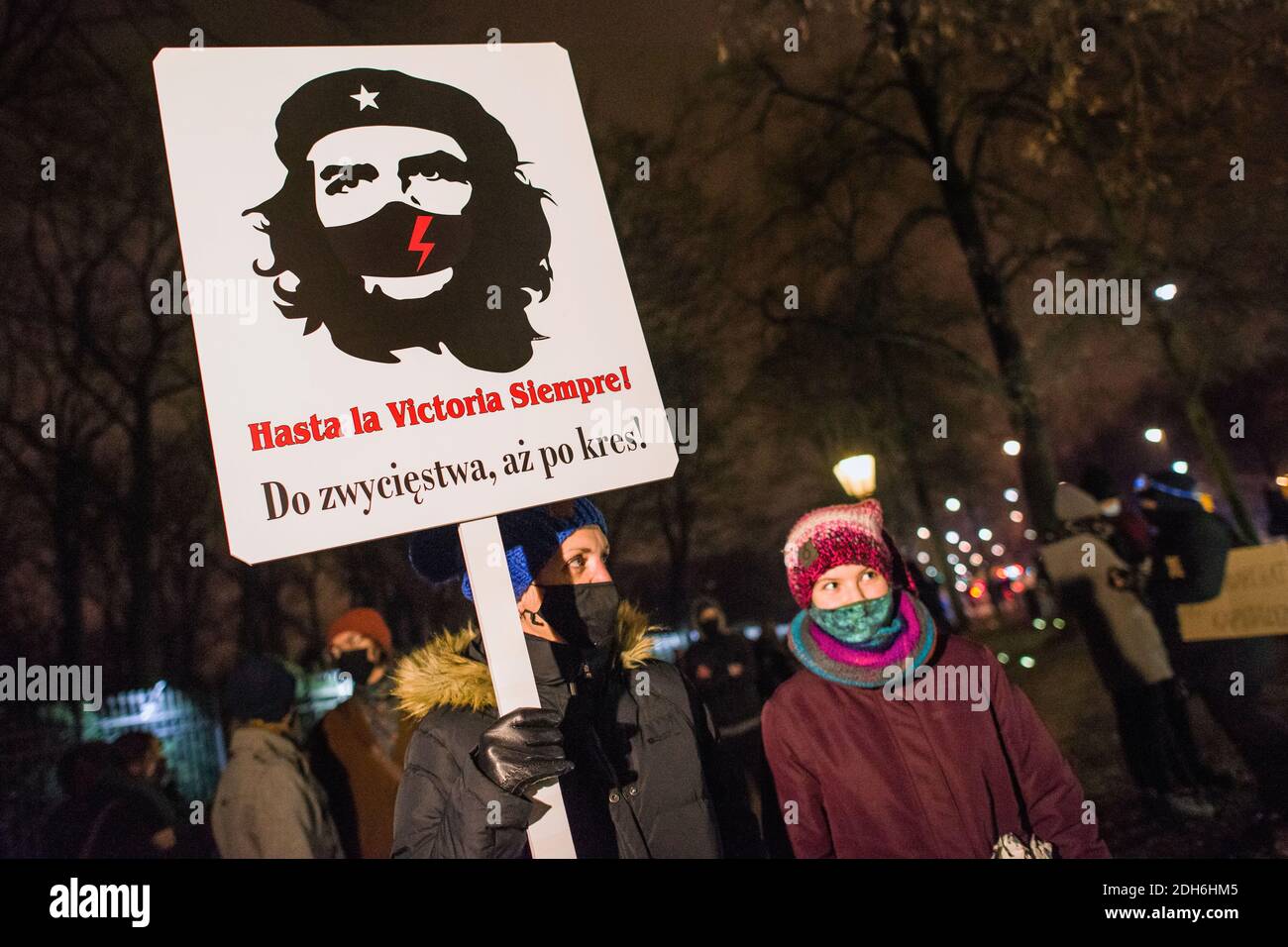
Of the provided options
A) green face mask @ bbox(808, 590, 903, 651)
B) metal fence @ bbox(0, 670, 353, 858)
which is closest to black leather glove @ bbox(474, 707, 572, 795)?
green face mask @ bbox(808, 590, 903, 651)

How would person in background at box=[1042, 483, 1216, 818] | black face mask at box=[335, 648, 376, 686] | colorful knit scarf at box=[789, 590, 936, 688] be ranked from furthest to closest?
person in background at box=[1042, 483, 1216, 818] → black face mask at box=[335, 648, 376, 686] → colorful knit scarf at box=[789, 590, 936, 688]

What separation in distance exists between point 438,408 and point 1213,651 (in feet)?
15.3

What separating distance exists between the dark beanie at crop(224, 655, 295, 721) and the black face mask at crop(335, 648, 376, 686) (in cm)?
68

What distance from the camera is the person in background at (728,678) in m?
5.37

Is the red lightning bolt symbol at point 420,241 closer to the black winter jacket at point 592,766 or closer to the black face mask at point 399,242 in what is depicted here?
the black face mask at point 399,242

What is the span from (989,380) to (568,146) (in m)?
4.51

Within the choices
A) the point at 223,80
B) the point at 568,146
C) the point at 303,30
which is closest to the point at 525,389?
the point at 568,146

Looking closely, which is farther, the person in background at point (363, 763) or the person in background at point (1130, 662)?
the person in background at point (1130, 662)

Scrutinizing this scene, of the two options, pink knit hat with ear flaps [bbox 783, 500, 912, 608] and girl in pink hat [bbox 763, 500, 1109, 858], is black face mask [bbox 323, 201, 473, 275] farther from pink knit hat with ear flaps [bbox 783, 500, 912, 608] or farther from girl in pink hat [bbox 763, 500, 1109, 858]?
girl in pink hat [bbox 763, 500, 1109, 858]

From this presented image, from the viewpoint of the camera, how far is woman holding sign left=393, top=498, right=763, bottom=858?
2178 mm

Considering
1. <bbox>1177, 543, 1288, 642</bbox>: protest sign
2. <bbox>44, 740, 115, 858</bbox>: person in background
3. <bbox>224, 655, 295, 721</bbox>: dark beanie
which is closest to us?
<bbox>224, 655, 295, 721</bbox>: dark beanie

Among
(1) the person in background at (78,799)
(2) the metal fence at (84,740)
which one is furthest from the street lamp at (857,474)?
(1) the person in background at (78,799)

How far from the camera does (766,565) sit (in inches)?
285

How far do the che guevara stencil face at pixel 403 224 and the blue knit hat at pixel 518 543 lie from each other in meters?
0.49
